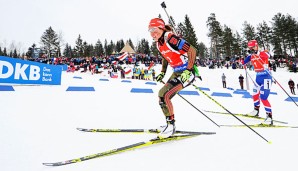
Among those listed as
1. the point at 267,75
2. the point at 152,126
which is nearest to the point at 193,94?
the point at 267,75

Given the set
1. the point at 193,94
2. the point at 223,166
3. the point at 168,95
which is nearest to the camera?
the point at 223,166

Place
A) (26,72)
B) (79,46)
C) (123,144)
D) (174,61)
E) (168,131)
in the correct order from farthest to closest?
1. (79,46)
2. (26,72)
3. (174,61)
4. (168,131)
5. (123,144)

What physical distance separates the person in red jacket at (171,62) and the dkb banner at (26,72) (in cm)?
867

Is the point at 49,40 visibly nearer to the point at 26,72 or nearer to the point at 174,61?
the point at 26,72

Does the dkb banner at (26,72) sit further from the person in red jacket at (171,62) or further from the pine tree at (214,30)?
the pine tree at (214,30)

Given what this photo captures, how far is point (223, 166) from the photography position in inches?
107

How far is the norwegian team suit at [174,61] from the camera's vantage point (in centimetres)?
394

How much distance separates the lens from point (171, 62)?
4.33 meters

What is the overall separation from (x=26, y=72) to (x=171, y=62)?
9404 millimetres

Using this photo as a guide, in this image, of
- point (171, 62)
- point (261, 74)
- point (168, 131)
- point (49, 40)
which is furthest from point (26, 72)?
point (49, 40)

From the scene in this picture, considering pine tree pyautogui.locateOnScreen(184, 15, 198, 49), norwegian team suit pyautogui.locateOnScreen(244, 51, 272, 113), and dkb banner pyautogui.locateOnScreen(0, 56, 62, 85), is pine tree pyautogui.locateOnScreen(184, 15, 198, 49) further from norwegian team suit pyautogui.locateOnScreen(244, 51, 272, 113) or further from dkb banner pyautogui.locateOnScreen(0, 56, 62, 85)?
norwegian team suit pyautogui.locateOnScreen(244, 51, 272, 113)

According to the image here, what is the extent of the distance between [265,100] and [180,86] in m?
3.49

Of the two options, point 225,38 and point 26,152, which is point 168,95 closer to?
point 26,152

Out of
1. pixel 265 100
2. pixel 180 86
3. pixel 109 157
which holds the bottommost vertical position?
pixel 109 157
